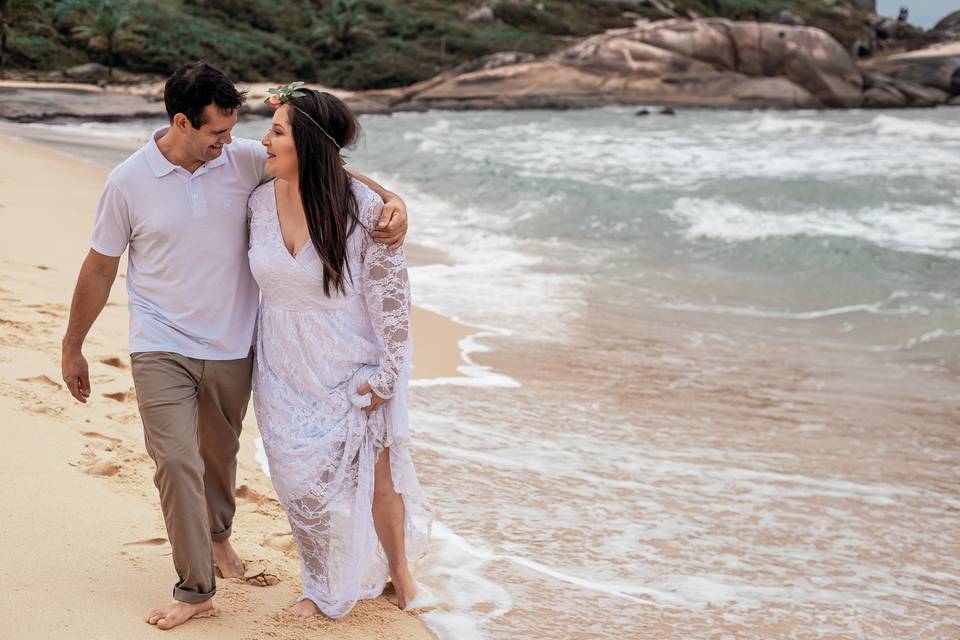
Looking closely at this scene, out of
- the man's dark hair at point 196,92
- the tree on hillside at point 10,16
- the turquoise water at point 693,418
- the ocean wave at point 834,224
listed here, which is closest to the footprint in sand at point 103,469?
the turquoise water at point 693,418

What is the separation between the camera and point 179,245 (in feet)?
10.7

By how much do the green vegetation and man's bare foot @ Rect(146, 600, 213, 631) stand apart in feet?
146

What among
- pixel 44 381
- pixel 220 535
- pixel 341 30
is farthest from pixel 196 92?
pixel 341 30

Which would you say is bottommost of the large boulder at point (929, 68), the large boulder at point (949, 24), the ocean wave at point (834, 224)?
the ocean wave at point (834, 224)

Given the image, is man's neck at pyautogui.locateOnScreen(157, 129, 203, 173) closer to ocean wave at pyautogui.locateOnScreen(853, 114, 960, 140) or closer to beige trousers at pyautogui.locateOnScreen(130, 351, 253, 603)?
beige trousers at pyautogui.locateOnScreen(130, 351, 253, 603)

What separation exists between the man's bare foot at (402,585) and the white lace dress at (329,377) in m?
0.24

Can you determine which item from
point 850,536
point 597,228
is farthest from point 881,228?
point 850,536

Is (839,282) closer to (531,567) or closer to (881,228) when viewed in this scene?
(881,228)

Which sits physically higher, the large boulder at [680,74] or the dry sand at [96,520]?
the large boulder at [680,74]

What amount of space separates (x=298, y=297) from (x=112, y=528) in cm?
116

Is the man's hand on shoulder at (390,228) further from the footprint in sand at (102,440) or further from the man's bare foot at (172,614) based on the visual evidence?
the footprint in sand at (102,440)

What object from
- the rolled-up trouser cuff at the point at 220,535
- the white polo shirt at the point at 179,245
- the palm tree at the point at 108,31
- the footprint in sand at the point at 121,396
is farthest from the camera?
the palm tree at the point at 108,31

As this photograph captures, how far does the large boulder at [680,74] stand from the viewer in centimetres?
4534

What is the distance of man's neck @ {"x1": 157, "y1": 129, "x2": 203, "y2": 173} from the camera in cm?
324
